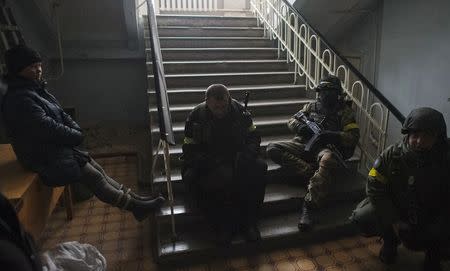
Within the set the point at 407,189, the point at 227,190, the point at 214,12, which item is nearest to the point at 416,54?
the point at 407,189

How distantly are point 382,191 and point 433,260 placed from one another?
0.54 meters

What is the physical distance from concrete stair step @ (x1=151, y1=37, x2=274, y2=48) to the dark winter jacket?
255 centimetres

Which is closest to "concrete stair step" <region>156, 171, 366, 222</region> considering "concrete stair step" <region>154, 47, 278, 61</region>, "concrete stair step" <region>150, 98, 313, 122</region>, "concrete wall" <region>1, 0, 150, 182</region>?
"concrete stair step" <region>150, 98, 313, 122</region>

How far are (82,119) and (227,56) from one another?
93.6 inches

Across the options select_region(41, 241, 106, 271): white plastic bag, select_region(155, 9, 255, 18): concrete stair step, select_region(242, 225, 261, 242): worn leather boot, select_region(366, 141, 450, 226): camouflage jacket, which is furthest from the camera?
select_region(155, 9, 255, 18): concrete stair step

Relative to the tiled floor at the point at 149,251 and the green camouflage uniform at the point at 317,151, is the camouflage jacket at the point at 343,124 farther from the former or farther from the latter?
the tiled floor at the point at 149,251

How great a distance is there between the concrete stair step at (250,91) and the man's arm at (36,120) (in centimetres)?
154

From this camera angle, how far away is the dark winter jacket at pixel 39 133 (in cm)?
203

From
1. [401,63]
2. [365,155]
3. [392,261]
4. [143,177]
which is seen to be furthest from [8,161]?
[401,63]

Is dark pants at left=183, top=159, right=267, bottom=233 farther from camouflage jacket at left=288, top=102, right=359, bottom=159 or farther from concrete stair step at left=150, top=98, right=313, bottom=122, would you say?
concrete stair step at left=150, top=98, right=313, bottom=122

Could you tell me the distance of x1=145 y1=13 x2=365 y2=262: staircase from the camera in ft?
7.98

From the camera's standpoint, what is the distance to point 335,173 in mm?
3006

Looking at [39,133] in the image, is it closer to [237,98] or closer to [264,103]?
[237,98]

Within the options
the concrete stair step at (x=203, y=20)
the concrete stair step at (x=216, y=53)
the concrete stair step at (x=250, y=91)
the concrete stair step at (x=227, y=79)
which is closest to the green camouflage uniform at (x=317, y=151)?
the concrete stair step at (x=250, y=91)
